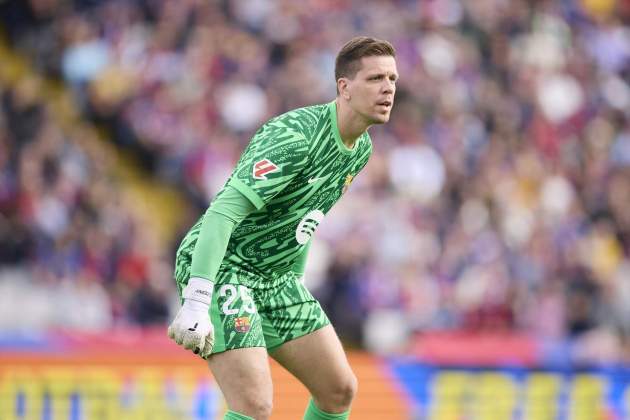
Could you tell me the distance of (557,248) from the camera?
14914mm

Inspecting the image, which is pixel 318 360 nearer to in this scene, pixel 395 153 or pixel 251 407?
pixel 251 407

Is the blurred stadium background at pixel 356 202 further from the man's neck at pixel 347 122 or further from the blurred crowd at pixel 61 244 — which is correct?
the man's neck at pixel 347 122

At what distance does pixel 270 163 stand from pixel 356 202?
808 cm

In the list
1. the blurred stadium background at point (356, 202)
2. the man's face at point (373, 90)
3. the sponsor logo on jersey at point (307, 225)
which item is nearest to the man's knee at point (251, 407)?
the sponsor logo on jersey at point (307, 225)

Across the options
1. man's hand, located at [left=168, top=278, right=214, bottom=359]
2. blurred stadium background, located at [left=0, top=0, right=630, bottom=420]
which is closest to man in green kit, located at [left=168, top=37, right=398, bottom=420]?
man's hand, located at [left=168, top=278, right=214, bottom=359]

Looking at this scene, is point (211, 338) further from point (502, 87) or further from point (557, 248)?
point (502, 87)

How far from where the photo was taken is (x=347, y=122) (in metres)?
6.65

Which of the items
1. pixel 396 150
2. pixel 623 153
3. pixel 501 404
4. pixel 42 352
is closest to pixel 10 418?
pixel 42 352

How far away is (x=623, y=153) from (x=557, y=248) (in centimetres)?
262

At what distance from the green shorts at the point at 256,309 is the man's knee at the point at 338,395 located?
0.32 m

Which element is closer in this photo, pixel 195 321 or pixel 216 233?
pixel 195 321

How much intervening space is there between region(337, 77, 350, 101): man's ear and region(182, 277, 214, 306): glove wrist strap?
1256 millimetres

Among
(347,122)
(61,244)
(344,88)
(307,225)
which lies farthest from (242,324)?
(61,244)

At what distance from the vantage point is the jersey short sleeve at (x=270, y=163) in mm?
6207
